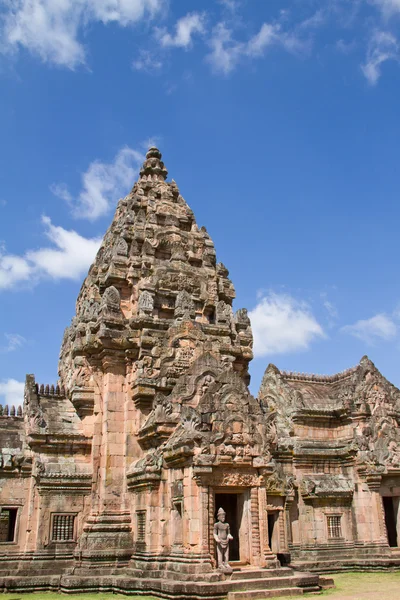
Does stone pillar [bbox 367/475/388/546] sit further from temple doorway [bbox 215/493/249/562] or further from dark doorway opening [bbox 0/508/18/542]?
dark doorway opening [bbox 0/508/18/542]

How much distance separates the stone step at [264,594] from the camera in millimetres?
14898

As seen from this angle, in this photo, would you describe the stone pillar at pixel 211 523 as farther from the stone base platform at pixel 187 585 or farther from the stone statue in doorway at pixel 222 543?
the stone base platform at pixel 187 585

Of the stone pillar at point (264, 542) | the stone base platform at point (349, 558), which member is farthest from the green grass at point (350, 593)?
the stone base platform at point (349, 558)

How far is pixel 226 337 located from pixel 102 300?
16.0 ft

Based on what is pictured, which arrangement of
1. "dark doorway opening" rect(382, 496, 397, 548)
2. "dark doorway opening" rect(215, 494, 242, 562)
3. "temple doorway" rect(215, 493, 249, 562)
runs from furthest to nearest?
"dark doorway opening" rect(382, 496, 397, 548), "dark doorway opening" rect(215, 494, 242, 562), "temple doorway" rect(215, 493, 249, 562)

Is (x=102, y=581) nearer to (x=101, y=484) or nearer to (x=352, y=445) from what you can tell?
(x=101, y=484)

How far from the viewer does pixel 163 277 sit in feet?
76.3

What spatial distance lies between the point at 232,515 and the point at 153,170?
633 inches

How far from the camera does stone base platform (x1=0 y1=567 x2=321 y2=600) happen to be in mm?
15023

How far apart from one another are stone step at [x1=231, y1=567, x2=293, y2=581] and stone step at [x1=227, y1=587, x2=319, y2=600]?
0.55 m

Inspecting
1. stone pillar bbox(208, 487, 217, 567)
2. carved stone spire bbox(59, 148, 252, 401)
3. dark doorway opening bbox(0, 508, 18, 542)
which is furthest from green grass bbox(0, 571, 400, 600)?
carved stone spire bbox(59, 148, 252, 401)

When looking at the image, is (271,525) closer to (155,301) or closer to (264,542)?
(264,542)

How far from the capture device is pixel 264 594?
1536 centimetres

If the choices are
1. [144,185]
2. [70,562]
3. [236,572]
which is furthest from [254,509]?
[144,185]
